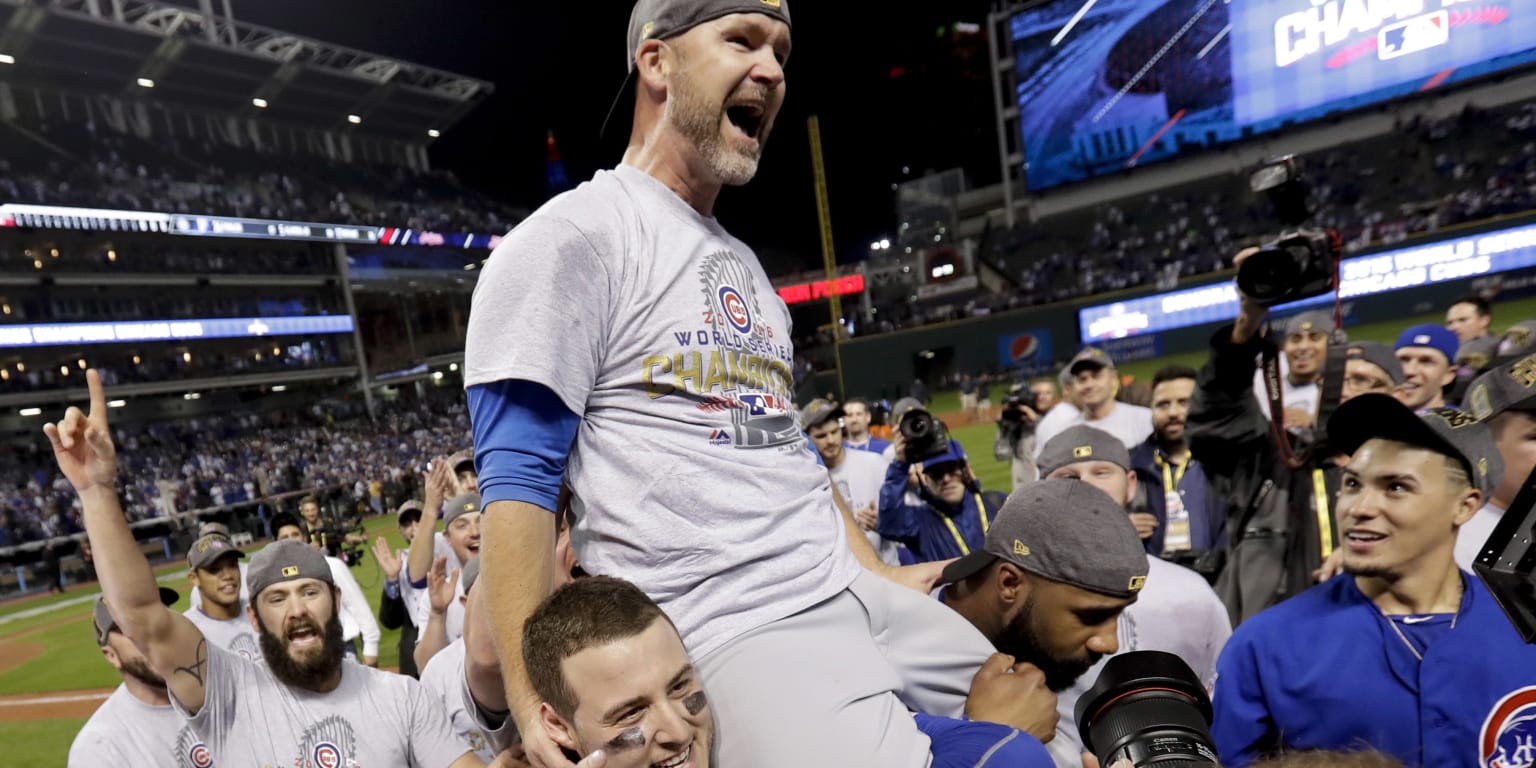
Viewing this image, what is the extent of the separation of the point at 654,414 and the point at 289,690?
2.84 m

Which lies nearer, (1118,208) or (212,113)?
(1118,208)

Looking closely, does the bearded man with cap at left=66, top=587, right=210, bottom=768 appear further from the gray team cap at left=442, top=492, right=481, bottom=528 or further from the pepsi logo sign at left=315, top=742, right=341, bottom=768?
the gray team cap at left=442, top=492, right=481, bottom=528

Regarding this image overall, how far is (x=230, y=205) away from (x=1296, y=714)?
48.8 metres

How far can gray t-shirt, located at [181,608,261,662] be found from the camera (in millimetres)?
4906

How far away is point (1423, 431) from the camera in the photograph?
7.41 feet

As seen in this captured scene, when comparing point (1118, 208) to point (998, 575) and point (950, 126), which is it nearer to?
point (950, 126)

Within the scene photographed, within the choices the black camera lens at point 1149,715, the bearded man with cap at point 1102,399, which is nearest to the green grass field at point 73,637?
the bearded man with cap at point 1102,399

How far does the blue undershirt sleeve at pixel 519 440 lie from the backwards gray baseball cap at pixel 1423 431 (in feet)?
7.33

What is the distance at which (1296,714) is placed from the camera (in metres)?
2.21

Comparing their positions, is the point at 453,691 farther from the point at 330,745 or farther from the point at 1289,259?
the point at 1289,259

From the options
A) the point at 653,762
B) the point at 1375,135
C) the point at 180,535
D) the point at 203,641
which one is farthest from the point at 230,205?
the point at 1375,135

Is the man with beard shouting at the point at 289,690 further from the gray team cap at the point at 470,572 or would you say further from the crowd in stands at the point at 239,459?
the crowd in stands at the point at 239,459

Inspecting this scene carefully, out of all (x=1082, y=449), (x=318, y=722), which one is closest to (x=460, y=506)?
(x=318, y=722)

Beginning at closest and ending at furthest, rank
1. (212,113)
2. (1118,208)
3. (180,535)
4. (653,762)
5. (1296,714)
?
(653,762), (1296,714), (180,535), (1118,208), (212,113)
